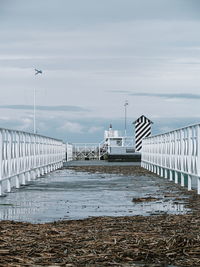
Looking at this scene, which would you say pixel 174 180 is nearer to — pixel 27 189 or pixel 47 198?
pixel 27 189

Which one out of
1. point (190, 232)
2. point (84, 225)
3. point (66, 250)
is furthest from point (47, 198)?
point (66, 250)

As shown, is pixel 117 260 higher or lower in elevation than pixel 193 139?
lower

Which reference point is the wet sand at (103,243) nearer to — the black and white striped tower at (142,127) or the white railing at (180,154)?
the white railing at (180,154)

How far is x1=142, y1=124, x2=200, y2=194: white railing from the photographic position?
16.2 metres

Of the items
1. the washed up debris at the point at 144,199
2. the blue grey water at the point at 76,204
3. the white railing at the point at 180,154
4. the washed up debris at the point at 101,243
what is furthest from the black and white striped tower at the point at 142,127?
the washed up debris at the point at 101,243

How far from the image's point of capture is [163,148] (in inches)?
997

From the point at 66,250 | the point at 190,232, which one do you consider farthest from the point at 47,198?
the point at 66,250

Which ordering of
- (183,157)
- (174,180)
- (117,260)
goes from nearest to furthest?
1. (117,260)
2. (183,157)
3. (174,180)

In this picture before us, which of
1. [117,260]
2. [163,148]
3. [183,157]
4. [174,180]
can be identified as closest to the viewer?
[117,260]

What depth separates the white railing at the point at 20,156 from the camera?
664 inches

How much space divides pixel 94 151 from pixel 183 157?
5069 cm

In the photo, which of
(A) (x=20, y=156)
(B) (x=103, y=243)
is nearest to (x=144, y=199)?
(A) (x=20, y=156)

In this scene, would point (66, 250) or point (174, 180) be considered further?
point (174, 180)

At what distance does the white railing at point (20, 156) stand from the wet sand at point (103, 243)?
6.97 metres
